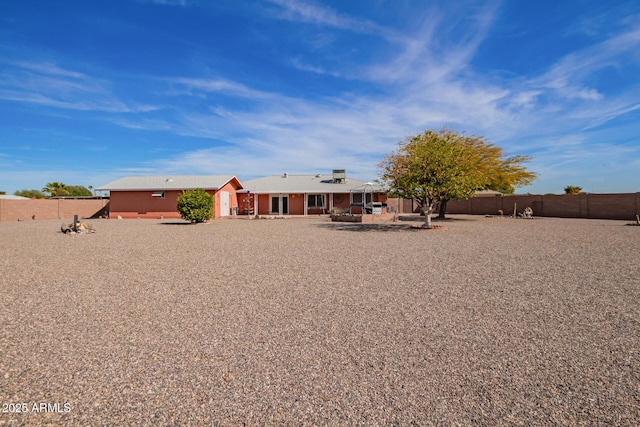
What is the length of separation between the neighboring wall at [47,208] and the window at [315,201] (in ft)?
58.6

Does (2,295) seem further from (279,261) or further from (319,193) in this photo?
(319,193)

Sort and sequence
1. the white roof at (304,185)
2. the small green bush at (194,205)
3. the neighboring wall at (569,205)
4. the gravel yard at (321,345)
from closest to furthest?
the gravel yard at (321,345) < the small green bush at (194,205) < the neighboring wall at (569,205) < the white roof at (304,185)

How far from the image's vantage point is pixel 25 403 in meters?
2.68

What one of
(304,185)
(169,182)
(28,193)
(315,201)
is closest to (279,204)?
(304,185)

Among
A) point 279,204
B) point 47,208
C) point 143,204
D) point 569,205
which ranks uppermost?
point 143,204

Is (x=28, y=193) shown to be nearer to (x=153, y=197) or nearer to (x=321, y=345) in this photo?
(x=153, y=197)

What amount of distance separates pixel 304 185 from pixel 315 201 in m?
1.88

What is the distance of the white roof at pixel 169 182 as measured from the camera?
91.5ft

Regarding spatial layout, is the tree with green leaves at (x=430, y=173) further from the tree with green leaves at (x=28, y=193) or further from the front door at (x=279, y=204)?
the tree with green leaves at (x=28, y=193)

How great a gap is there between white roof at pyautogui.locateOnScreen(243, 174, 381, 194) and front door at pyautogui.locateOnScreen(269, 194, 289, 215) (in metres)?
0.85

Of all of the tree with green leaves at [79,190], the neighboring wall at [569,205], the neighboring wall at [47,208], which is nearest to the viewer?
the neighboring wall at [569,205]

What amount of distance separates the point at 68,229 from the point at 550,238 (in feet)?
65.5

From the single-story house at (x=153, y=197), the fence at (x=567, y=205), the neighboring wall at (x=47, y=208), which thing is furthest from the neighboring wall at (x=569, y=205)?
the neighboring wall at (x=47, y=208)

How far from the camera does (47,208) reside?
27.1 m
